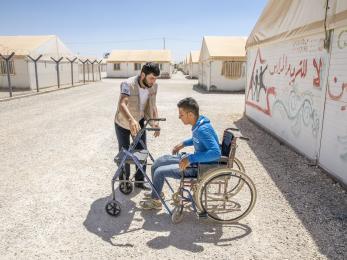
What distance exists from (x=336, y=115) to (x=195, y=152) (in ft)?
9.75

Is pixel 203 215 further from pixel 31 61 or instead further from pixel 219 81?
pixel 31 61

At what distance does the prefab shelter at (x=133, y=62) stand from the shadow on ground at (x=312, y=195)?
1588 inches

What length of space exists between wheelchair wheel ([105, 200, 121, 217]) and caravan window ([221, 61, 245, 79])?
2137cm

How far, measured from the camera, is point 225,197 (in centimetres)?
419

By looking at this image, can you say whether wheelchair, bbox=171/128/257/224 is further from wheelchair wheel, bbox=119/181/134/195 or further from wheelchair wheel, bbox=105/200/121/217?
wheelchair wheel, bbox=119/181/134/195

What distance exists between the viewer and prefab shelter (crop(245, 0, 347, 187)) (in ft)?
18.1

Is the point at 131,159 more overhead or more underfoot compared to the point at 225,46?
more underfoot

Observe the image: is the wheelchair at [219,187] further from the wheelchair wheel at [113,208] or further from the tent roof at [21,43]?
the tent roof at [21,43]

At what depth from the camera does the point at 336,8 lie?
5.50m

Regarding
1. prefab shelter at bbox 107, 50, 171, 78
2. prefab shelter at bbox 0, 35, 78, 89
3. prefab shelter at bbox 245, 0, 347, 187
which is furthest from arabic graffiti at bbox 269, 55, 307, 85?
prefab shelter at bbox 107, 50, 171, 78

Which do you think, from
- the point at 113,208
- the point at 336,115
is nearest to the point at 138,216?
the point at 113,208

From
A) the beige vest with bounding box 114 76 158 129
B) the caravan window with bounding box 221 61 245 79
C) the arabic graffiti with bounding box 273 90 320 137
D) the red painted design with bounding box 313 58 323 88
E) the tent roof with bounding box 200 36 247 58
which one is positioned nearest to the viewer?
the beige vest with bounding box 114 76 158 129

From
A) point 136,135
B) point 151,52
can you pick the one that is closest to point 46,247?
point 136,135

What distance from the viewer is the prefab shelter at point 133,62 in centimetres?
4686
